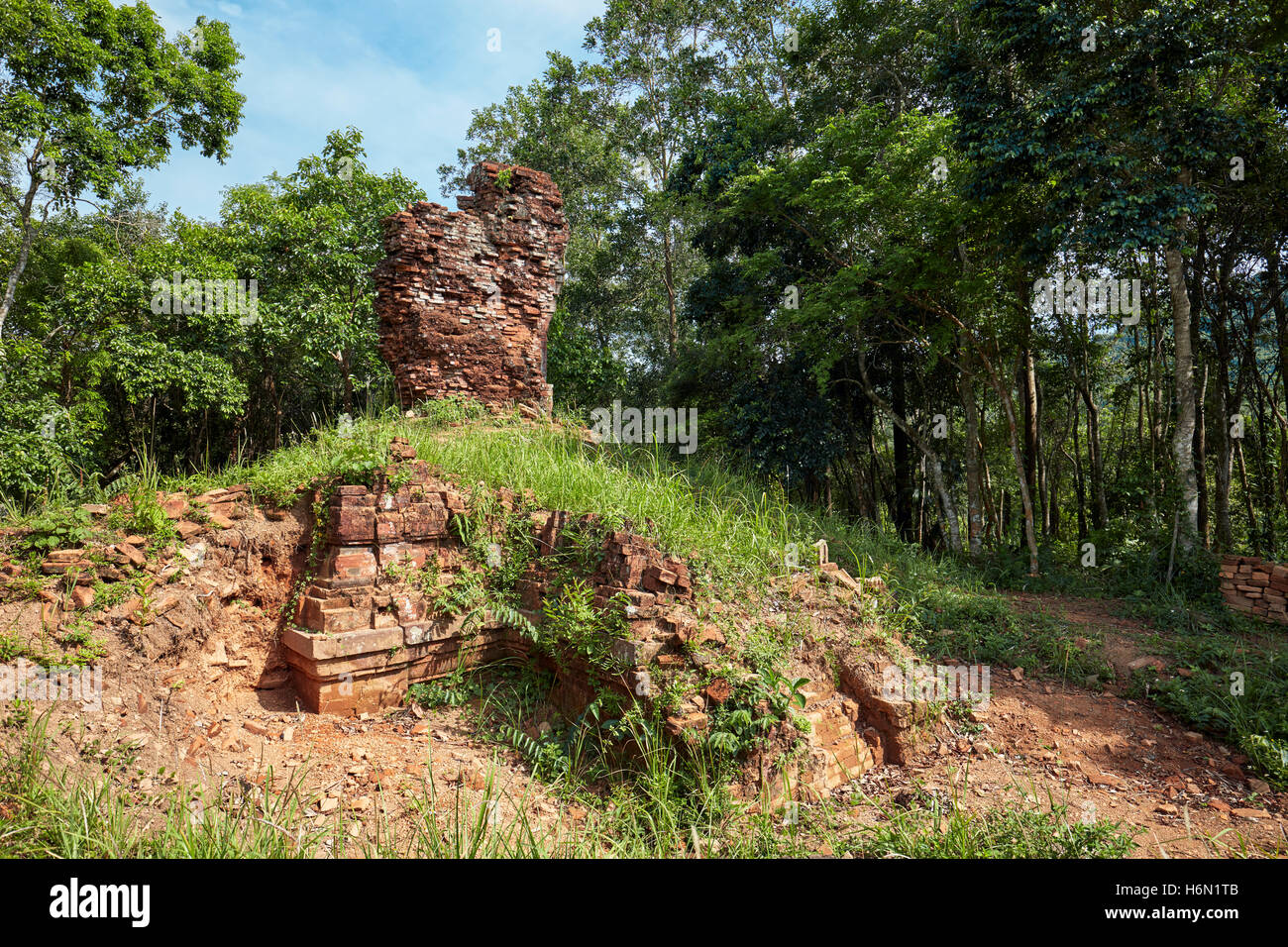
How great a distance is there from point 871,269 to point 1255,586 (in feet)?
19.0

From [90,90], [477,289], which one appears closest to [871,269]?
[477,289]

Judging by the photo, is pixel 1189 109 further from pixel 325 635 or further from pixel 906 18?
pixel 325 635

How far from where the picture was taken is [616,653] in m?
4.24

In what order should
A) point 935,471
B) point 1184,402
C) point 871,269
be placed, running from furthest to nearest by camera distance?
point 935,471 < point 871,269 < point 1184,402

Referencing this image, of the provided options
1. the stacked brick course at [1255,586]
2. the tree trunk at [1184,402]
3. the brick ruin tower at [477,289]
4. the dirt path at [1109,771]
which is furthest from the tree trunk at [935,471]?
the brick ruin tower at [477,289]

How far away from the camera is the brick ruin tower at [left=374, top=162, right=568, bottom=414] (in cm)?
784

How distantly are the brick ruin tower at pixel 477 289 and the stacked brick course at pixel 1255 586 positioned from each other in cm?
828

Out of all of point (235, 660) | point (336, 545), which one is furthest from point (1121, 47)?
point (235, 660)

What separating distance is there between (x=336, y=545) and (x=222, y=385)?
27.0 feet

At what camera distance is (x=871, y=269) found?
358 inches

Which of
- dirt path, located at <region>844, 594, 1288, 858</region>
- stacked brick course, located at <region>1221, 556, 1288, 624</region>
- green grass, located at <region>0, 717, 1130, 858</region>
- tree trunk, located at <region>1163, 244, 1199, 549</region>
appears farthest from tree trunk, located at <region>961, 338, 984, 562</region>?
green grass, located at <region>0, 717, 1130, 858</region>

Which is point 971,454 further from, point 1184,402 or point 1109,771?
point 1109,771

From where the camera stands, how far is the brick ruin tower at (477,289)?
7840mm
